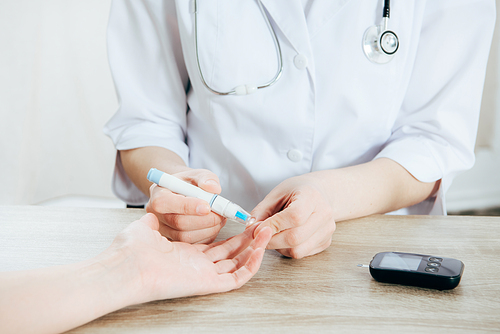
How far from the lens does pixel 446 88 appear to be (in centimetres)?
97

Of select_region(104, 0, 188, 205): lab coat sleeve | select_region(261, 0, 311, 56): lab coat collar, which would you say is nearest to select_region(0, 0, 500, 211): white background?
select_region(104, 0, 188, 205): lab coat sleeve

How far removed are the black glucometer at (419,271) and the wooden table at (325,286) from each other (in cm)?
1

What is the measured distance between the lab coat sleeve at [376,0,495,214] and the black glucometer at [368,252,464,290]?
35 cm

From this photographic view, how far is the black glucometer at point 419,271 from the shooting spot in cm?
57

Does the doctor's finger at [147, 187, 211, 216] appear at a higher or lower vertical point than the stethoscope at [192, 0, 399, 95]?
lower

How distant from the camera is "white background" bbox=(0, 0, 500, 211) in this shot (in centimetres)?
212

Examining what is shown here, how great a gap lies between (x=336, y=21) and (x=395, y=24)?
14 cm

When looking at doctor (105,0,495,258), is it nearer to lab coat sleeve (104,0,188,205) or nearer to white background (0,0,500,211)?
lab coat sleeve (104,0,188,205)

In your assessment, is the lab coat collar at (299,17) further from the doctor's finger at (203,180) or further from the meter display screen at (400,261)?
the meter display screen at (400,261)

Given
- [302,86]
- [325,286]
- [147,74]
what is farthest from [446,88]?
[147,74]

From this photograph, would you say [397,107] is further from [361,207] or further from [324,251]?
[324,251]

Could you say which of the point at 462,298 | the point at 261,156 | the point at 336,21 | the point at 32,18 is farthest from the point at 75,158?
the point at 462,298

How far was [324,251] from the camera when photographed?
720mm

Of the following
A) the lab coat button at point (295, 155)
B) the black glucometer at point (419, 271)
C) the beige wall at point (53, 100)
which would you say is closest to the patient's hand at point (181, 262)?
the black glucometer at point (419, 271)
